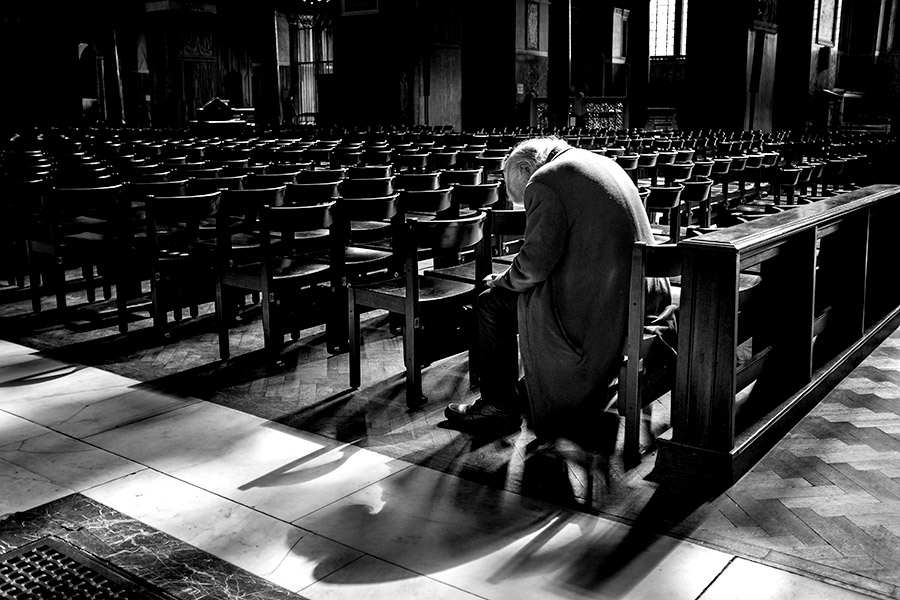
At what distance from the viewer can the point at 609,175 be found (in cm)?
326

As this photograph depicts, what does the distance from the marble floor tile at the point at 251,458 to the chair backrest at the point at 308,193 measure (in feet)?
5.31

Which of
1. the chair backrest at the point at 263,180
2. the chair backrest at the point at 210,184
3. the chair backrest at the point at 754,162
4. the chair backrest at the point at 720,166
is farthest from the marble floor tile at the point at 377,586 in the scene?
the chair backrest at the point at 754,162

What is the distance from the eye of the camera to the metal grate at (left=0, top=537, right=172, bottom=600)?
2.38m

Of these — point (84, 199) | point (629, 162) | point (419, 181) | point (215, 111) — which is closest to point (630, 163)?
point (629, 162)

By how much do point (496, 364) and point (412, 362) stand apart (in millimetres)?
472

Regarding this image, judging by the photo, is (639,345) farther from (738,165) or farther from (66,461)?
(738,165)

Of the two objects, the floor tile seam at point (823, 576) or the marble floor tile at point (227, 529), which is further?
the marble floor tile at point (227, 529)

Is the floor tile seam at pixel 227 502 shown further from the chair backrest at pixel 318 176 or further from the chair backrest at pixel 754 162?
the chair backrest at pixel 754 162

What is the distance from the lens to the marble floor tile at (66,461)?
3.17 metres

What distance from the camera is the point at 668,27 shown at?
1145 inches

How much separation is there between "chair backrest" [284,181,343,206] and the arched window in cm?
2541

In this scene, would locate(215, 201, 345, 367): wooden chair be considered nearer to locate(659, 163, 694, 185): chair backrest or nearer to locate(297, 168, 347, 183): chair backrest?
locate(297, 168, 347, 183): chair backrest

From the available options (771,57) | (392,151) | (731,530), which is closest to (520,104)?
(771,57)

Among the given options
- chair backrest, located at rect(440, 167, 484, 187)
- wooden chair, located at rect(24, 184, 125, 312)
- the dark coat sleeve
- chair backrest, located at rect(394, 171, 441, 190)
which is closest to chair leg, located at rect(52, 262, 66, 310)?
wooden chair, located at rect(24, 184, 125, 312)
